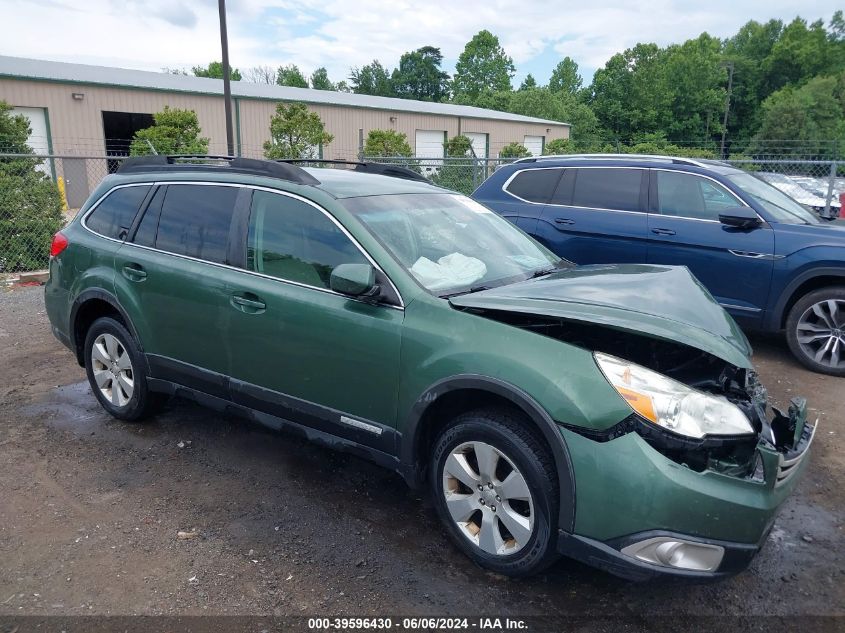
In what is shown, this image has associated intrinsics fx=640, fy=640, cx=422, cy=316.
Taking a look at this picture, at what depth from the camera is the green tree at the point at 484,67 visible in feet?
270

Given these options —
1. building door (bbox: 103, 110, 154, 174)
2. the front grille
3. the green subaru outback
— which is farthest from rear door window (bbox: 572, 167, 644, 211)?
building door (bbox: 103, 110, 154, 174)

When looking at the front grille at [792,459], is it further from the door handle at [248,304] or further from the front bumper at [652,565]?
the door handle at [248,304]

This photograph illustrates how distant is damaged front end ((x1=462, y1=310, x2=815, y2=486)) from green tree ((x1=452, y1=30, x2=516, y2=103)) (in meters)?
83.8

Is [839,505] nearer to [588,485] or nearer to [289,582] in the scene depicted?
[588,485]

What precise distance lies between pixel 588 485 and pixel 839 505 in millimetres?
2079

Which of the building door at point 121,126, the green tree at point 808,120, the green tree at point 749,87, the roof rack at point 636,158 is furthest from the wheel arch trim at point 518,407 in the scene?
the green tree at point 749,87

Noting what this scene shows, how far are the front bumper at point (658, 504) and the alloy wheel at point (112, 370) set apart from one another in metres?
3.24

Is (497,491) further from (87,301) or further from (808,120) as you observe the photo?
(808,120)

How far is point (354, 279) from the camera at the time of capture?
117 inches

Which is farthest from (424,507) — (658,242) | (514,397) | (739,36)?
(739,36)

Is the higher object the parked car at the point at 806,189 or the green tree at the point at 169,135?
the green tree at the point at 169,135

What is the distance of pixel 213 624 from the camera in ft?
8.47

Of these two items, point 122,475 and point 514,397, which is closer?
point 514,397

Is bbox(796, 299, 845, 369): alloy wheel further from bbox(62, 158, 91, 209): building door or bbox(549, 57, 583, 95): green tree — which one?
bbox(549, 57, 583, 95): green tree
